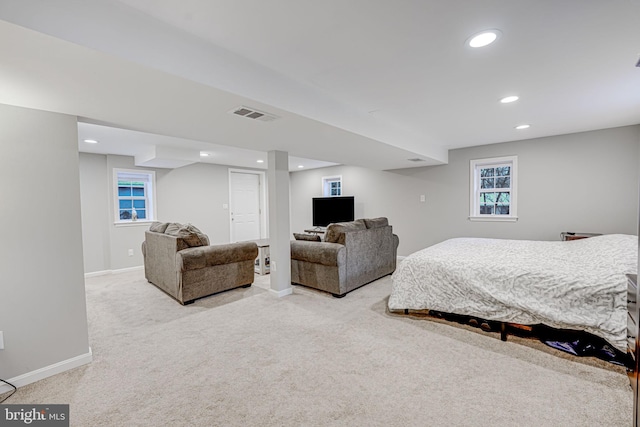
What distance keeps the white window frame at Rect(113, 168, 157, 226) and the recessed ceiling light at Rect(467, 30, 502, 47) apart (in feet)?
19.4

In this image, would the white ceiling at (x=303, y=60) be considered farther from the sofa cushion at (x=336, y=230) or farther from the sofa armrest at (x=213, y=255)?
the sofa armrest at (x=213, y=255)

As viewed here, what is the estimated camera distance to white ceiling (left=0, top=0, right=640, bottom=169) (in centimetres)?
140

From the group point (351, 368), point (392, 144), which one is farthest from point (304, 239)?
point (351, 368)

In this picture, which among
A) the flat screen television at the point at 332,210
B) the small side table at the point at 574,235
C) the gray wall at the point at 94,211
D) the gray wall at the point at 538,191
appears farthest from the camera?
the flat screen television at the point at 332,210

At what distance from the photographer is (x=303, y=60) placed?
6.49 ft

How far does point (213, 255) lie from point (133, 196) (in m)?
3.18

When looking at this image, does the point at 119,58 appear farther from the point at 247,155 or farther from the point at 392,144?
the point at 247,155

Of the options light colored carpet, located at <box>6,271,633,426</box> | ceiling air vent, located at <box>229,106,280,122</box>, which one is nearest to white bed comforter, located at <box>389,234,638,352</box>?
light colored carpet, located at <box>6,271,633,426</box>

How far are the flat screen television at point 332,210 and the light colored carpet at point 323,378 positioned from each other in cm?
396

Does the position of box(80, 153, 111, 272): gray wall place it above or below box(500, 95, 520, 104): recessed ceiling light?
below

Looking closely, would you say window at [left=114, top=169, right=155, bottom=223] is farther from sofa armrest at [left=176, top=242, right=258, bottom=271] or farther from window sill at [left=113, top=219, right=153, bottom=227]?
sofa armrest at [left=176, top=242, right=258, bottom=271]

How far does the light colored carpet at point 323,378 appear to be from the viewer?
1.64 metres

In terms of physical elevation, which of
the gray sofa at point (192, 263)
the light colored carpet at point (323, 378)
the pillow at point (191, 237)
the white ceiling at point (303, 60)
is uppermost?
the white ceiling at point (303, 60)

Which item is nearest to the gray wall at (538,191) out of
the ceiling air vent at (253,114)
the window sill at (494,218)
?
the window sill at (494,218)
